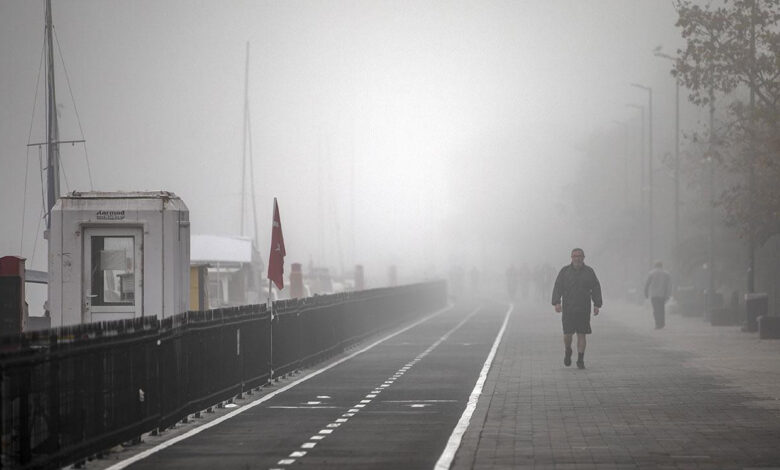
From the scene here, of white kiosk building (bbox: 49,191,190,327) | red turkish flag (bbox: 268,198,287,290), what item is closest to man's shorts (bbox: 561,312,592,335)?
red turkish flag (bbox: 268,198,287,290)

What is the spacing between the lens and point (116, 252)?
77.0 feet

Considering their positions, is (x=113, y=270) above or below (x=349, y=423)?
above

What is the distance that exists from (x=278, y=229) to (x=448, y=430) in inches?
375

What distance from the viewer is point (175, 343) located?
1670cm

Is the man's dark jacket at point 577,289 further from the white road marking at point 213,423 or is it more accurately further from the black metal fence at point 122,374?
the black metal fence at point 122,374

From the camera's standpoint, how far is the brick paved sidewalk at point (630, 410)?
1377 cm

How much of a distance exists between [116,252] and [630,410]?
8927mm

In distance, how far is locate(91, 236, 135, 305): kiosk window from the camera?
23344 mm

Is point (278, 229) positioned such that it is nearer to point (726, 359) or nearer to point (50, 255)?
point (50, 255)

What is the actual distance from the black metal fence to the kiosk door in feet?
6.84

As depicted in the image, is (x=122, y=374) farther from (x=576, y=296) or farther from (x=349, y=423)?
(x=576, y=296)

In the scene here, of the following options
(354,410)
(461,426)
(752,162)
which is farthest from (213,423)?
(752,162)

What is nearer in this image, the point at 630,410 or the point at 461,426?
the point at 461,426

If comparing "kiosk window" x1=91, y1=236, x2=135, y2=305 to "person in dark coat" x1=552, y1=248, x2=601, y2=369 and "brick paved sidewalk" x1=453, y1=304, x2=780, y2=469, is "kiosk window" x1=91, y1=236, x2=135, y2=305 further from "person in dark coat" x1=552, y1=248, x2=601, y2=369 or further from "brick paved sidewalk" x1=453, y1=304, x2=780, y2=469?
"person in dark coat" x1=552, y1=248, x2=601, y2=369
